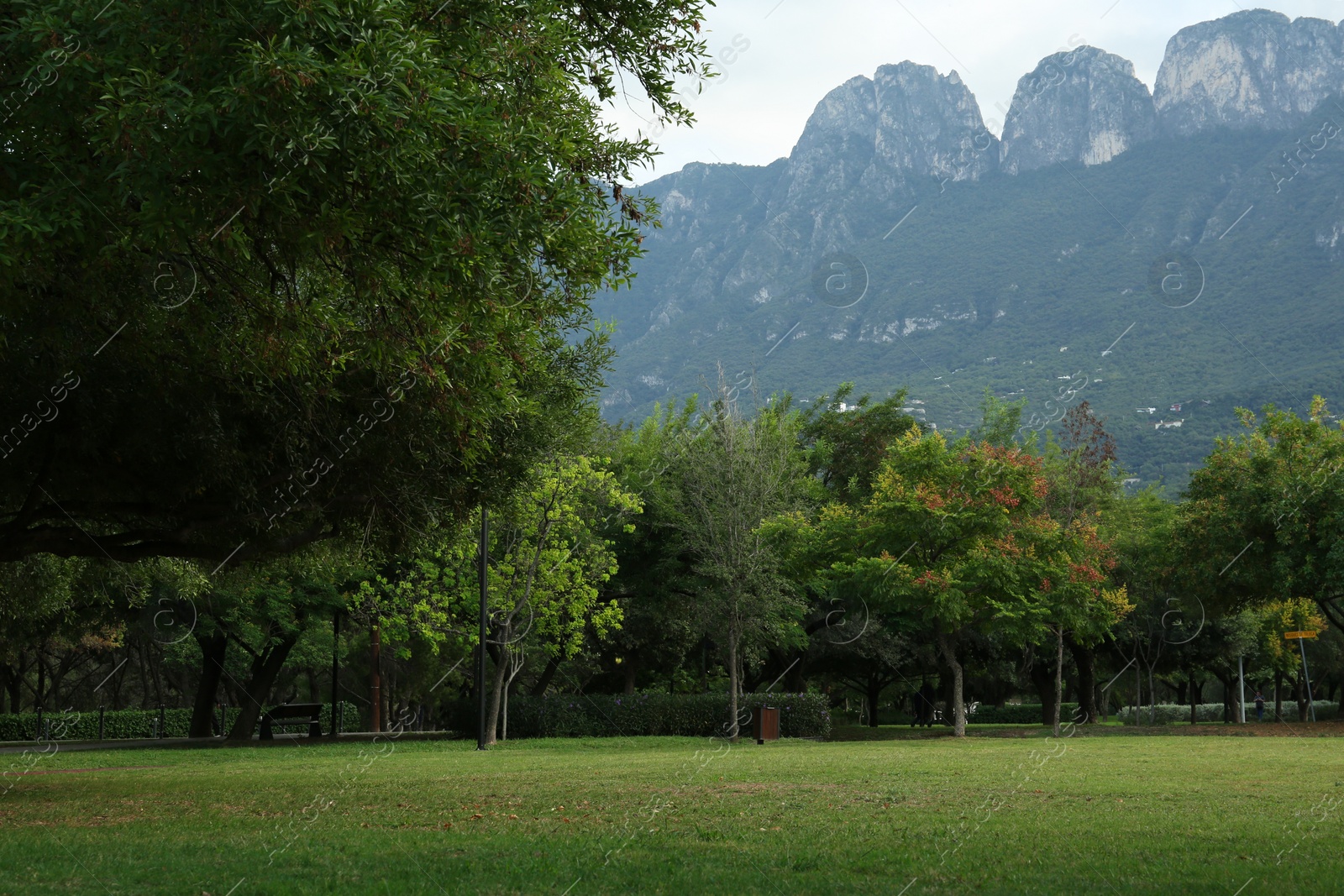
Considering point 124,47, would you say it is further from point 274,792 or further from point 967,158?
point 967,158

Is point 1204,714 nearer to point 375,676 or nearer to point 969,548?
point 969,548

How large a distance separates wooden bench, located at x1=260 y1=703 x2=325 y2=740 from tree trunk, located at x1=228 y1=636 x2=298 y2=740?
0.47m

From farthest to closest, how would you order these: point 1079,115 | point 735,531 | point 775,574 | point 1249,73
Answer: point 1079,115 → point 1249,73 → point 775,574 → point 735,531

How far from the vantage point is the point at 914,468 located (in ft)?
109

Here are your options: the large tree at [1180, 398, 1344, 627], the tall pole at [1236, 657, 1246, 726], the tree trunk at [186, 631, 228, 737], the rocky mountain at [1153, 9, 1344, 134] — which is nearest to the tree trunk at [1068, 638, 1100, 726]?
the tall pole at [1236, 657, 1246, 726]

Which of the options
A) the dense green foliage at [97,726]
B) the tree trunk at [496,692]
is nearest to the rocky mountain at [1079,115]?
the dense green foliage at [97,726]

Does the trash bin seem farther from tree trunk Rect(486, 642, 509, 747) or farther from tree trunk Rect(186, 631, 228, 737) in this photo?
tree trunk Rect(186, 631, 228, 737)

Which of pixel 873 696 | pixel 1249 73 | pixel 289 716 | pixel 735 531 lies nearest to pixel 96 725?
pixel 289 716

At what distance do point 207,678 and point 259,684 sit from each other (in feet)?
6.21

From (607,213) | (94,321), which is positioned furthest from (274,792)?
(607,213)

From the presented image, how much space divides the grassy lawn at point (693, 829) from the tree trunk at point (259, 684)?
62.6 feet

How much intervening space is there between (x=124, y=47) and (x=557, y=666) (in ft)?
137

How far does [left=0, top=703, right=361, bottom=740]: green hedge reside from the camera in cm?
4344

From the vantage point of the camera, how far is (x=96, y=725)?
149 feet
